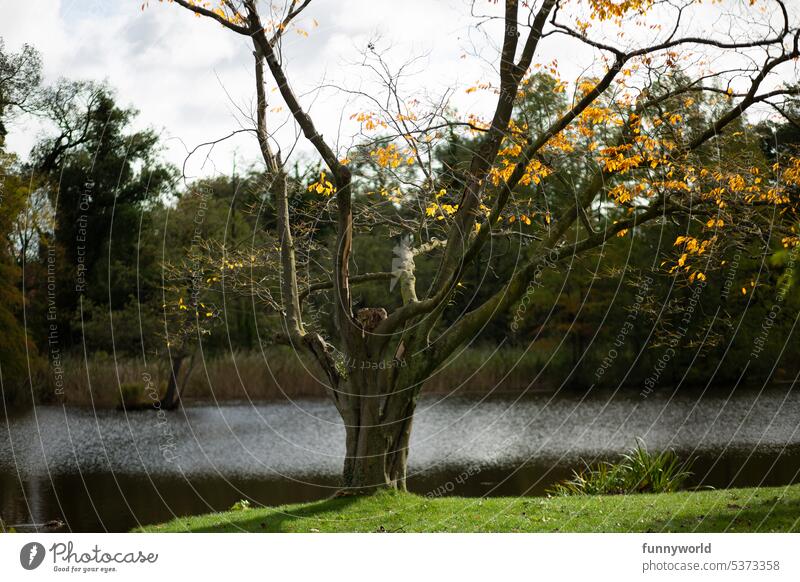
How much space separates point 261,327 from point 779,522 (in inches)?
845

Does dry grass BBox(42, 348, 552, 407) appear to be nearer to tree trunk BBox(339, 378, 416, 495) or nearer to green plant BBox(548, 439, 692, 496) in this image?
green plant BBox(548, 439, 692, 496)

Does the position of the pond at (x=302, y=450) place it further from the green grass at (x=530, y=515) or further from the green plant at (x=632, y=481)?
the green grass at (x=530, y=515)

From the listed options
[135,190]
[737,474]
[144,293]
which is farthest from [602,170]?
[144,293]

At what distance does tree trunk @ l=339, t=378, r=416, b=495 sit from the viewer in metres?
10.9

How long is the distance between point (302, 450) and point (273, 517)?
9158 millimetres

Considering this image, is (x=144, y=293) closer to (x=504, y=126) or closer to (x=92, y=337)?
(x=92, y=337)

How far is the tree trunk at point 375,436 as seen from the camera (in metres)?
10.9

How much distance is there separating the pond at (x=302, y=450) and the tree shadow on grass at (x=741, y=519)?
5.24 m

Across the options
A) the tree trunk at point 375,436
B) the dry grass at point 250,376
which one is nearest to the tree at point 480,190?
the tree trunk at point 375,436

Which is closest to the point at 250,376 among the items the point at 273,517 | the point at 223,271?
the point at 223,271

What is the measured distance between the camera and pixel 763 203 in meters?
10.6

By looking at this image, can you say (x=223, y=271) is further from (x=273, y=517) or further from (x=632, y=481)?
(x=632, y=481)

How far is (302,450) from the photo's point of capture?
19.4 metres

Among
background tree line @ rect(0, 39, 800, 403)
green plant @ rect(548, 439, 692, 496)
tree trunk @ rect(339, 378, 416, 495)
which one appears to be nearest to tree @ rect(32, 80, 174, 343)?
background tree line @ rect(0, 39, 800, 403)
